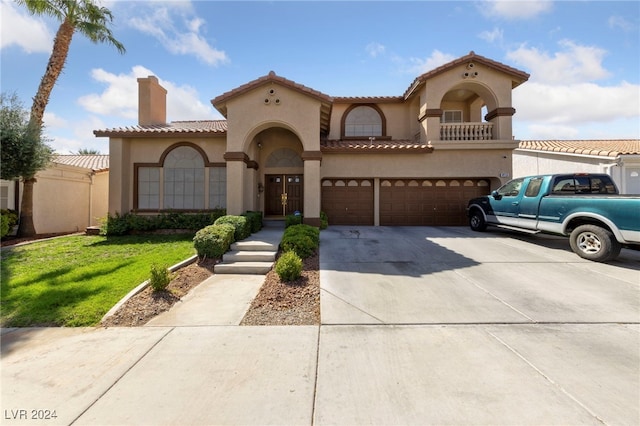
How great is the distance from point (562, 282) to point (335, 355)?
543 cm

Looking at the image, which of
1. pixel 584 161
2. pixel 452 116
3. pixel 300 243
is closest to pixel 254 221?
pixel 300 243

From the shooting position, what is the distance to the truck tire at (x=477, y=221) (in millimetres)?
11626

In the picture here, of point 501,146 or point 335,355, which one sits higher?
point 501,146

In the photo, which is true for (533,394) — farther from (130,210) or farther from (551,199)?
(130,210)

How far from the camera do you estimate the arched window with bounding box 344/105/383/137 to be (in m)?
15.9

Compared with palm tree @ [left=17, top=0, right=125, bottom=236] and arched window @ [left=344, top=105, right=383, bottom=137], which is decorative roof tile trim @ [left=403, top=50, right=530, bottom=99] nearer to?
arched window @ [left=344, top=105, right=383, bottom=137]

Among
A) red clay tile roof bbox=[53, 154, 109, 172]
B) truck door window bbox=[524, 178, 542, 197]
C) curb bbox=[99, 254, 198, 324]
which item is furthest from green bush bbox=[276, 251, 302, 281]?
red clay tile roof bbox=[53, 154, 109, 172]

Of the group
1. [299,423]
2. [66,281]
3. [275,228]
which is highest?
[275,228]

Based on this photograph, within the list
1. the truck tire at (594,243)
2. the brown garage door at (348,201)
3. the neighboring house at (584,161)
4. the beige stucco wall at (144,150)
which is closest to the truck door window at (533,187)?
the truck tire at (594,243)

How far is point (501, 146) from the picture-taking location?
13188mm

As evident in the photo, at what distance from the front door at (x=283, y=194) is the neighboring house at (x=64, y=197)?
782 cm

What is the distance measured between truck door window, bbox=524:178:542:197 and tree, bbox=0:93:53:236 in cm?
1790

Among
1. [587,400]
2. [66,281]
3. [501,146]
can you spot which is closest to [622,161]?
[501,146]

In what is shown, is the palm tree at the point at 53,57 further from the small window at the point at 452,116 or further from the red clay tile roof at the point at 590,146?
the red clay tile roof at the point at 590,146
